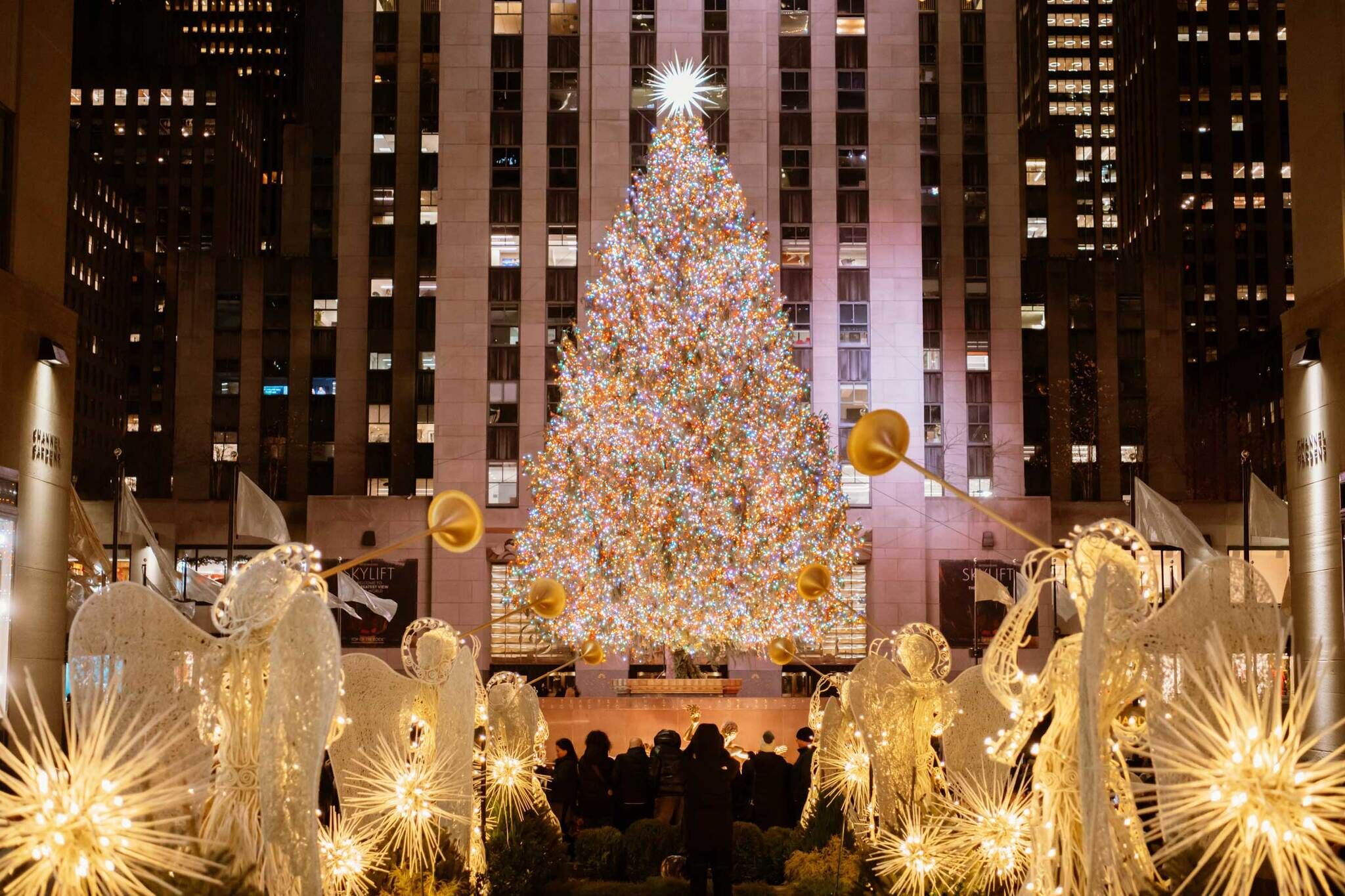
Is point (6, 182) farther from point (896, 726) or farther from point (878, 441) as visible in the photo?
point (878, 441)

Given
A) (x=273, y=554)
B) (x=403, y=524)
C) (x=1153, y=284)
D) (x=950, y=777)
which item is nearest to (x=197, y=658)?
(x=273, y=554)

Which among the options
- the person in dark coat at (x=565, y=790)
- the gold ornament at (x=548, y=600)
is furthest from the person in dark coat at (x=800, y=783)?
the gold ornament at (x=548, y=600)

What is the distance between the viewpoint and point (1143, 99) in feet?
339

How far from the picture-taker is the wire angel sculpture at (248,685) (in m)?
6.91

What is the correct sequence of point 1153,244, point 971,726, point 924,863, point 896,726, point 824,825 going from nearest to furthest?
point 924,863
point 971,726
point 896,726
point 824,825
point 1153,244

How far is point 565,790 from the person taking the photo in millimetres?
17219

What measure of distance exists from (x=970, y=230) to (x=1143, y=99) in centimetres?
6358

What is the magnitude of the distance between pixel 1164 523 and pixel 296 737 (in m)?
29.5

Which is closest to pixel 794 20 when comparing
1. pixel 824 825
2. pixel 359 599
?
pixel 359 599

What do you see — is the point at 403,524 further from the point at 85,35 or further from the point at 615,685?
the point at 85,35

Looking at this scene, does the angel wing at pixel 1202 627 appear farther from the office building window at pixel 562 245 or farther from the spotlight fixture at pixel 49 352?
the office building window at pixel 562 245

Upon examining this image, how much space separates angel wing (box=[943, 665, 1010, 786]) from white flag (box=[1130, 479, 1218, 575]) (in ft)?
73.4

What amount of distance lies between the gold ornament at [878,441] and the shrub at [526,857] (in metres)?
7.25

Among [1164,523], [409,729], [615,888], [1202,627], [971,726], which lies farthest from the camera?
[1164,523]
